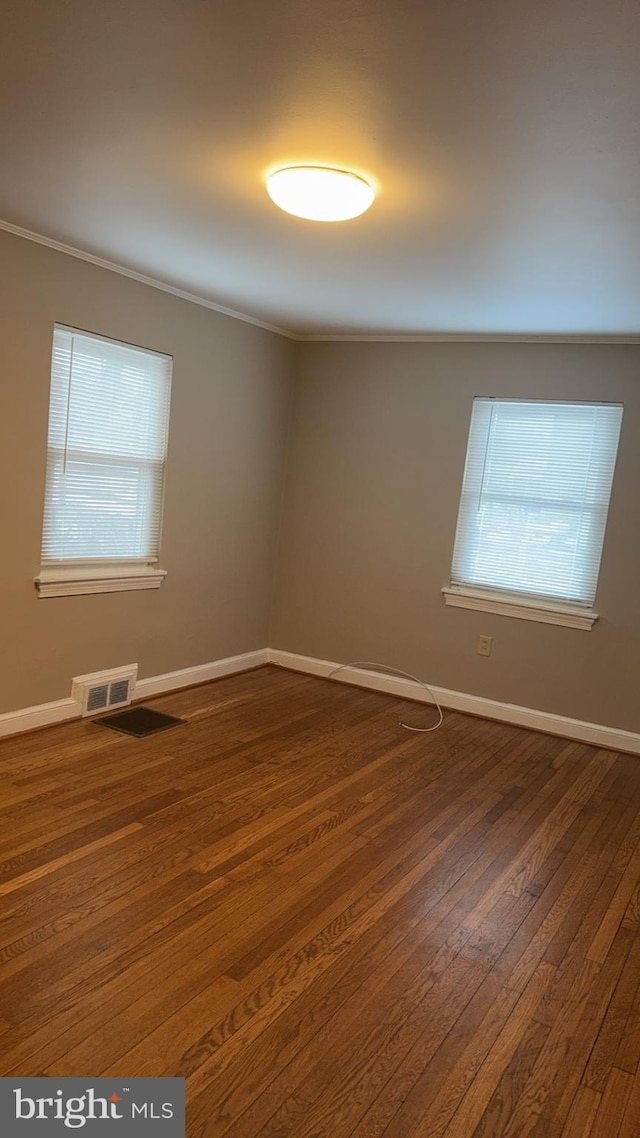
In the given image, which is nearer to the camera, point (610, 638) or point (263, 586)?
point (610, 638)

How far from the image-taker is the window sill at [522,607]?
4.54m

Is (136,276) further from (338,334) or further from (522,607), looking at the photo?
(522,607)

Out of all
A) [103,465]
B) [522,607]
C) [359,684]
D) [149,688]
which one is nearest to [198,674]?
[149,688]

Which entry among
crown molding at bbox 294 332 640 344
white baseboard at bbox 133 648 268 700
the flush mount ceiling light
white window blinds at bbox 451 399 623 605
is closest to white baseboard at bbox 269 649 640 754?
white baseboard at bbox 133 648 268 700

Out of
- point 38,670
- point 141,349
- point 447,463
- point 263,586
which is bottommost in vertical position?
point 38,670

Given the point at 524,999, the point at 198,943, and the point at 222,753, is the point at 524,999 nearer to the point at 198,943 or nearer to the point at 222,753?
the point at 198,943

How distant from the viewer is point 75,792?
10.3 ft

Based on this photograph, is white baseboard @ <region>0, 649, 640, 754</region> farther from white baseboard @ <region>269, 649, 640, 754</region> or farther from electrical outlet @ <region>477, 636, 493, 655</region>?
electrical outlet @ <region>477, 636, 493, 655</region>

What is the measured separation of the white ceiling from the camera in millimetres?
1631

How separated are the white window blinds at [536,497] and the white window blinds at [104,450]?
1.99 metres

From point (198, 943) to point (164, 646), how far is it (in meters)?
A: 2.55

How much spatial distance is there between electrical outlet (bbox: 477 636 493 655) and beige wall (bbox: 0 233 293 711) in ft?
5.29

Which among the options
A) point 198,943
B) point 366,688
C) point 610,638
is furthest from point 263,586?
point 198,943

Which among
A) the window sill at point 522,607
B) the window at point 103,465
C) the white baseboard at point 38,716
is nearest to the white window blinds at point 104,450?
the window at point 103,465
